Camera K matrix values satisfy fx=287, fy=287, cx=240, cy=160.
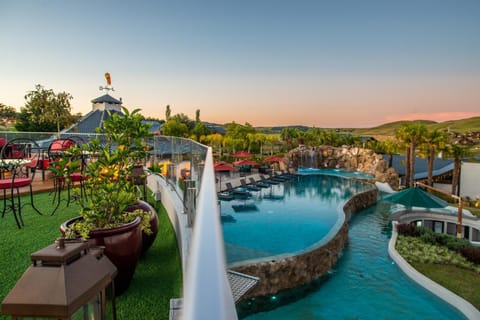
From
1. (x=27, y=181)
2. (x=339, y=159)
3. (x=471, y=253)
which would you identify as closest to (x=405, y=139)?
(x=339, y=159)

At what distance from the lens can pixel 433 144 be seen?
94.0ft

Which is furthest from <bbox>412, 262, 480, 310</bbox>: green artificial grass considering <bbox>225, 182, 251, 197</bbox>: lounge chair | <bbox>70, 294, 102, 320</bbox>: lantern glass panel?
<bbox>70, 294, 102, 320</bbox>: lantern glass panel

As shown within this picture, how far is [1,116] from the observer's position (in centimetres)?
4712

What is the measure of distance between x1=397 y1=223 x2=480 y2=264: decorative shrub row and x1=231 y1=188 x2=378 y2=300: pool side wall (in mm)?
4879

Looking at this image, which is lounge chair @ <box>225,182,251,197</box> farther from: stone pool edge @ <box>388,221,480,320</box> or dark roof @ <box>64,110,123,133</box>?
dark roof @ <box>64,110,123,133</box>

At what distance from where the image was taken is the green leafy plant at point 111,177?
3270mm

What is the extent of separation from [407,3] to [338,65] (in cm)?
851

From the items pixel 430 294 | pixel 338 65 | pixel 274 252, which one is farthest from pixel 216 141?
pixel 430 294

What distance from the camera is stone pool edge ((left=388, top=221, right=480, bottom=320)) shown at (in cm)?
882

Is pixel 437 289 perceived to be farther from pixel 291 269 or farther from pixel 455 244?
pixel 291 269

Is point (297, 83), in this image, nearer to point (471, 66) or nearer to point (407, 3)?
point (407, 3)

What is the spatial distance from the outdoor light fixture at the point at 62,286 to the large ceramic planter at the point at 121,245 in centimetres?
123

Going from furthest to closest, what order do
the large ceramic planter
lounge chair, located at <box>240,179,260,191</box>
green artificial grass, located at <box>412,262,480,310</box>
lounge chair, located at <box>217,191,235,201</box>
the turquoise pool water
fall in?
1. lounge chair, located at <box>240,179,260,191</box>
2. lounge chair, located at <box>217,191,235,201</box>
3. green artificial grass, located at <box>412,262,480,310</box>
4. the turquoise pool water
5. the large ceramic planter

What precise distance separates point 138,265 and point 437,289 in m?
10.6
